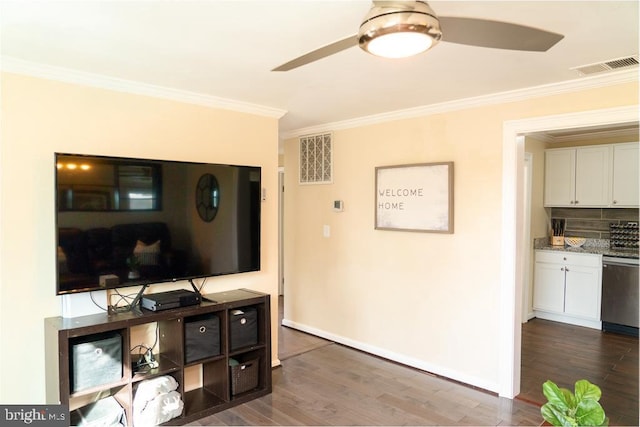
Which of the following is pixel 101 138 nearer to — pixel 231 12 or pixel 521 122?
pixel 231 12

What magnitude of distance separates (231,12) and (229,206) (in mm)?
1584

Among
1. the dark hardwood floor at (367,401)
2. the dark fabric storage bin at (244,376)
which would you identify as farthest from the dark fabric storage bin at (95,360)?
the dark fabric storage bin at (244,376)

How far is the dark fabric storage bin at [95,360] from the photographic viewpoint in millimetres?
2346

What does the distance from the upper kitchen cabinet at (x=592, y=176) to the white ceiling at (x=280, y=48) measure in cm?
271

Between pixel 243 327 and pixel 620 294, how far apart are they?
418cm

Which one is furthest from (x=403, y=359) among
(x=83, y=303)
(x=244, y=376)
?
(x=83, y=303)

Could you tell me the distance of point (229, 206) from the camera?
311cm

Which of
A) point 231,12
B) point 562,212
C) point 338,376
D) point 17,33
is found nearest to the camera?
point 231,12

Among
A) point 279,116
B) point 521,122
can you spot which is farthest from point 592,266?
point 279,116

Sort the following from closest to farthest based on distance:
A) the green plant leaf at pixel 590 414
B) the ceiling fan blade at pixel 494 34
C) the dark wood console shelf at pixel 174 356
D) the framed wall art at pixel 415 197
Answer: the green plant leaf at pixel 590 414 < the ceiling fan blade at pixel 494 34 < the dark wood console shelf at pixel 174 356 < the framed wall art at pixel 415 197

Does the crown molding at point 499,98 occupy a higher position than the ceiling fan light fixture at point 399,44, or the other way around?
the crown molding at point 499,98

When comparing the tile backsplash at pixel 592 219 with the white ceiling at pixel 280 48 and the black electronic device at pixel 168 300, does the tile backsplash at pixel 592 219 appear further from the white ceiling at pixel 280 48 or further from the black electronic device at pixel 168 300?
the black electronic device at pixel 168 300

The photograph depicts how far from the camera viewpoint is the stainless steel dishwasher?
4484mm

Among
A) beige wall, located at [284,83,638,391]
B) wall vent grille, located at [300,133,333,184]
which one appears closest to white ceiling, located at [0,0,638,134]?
beige wall, located at [284,83,638,391]
